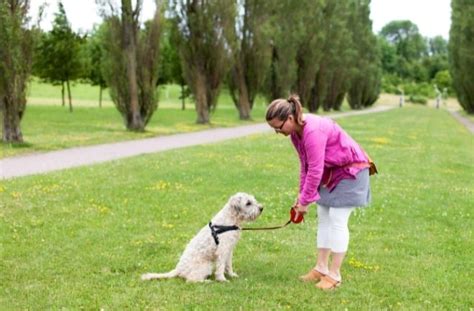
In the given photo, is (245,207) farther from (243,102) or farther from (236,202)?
(243,102)

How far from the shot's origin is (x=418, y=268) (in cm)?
710

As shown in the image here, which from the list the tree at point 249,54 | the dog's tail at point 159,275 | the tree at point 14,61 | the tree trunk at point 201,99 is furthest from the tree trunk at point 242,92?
the dog's tail at point 159,275

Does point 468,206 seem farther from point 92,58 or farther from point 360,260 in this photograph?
point 92,58

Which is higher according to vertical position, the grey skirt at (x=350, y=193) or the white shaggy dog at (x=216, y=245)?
the grey skirt at (x=350, y=193)

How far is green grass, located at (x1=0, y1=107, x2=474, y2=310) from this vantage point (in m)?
5.88

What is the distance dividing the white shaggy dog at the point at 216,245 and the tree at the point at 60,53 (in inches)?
1484

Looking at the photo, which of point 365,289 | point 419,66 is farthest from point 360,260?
point 419,66

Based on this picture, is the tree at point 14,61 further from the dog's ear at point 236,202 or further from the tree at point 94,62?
the tree at point 94,62

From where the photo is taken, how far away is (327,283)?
6.21 metres

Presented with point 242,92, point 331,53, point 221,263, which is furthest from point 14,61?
point 331,53

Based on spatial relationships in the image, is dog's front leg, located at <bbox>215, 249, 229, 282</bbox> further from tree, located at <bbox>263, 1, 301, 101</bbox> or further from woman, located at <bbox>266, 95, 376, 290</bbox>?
tree, located at <bbox>263, 1, 301, 101</bbox>

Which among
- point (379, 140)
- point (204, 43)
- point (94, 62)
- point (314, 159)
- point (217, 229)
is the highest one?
point (204, 43)

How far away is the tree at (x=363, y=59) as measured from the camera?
2699 inches

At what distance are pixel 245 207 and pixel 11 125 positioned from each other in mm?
15792
